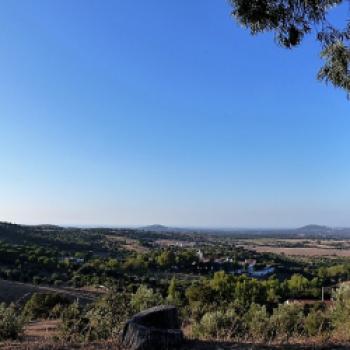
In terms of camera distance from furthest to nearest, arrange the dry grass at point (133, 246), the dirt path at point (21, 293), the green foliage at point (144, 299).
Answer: the dry grass at point (133, 246) → the dirt path at point (21, 293) → the green foliage at point (144, 299)

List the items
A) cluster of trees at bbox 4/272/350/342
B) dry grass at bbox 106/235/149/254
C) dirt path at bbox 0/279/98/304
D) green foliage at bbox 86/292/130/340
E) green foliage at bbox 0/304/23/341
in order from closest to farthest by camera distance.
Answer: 1. cluster of trees at bbox 4/272/350/342
2. green foliage at bbox 0/304/23/341
3. green foliage at bbox 86/292/130/340
4. dirt path at bbox 0/279/98/304
5. dry grass at bbox 106/235/149/254

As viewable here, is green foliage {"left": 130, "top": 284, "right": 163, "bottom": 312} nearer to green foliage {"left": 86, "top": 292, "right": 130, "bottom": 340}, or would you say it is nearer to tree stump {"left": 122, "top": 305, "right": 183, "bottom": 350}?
green foliage {"left": 86, "top": 292, "right": 130, "bottom": 340}

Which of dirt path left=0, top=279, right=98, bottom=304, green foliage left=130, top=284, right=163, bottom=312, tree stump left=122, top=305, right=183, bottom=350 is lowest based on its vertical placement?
dirt path left=0, top=279, right=98, bottom=304

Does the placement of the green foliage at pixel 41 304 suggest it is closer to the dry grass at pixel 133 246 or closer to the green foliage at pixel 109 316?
the green foliage at pixel 109 316

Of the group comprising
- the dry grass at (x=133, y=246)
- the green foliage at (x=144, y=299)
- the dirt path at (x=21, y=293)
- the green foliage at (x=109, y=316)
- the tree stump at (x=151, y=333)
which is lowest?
the dirt path at (x=21, y=293)

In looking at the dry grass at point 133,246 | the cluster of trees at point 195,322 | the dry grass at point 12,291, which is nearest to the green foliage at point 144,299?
the cluster of trees at point 195,322

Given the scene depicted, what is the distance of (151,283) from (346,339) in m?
49.0

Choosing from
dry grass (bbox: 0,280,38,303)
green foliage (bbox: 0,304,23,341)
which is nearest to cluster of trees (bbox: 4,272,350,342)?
green foliage (bbox: 0,304,23,341)

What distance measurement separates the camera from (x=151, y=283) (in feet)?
182

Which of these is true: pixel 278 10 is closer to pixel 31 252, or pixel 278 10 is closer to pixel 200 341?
pixel 200 341

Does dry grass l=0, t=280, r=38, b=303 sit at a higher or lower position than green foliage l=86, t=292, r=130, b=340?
lower

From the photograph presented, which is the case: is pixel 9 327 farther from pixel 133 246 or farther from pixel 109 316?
pixel 133 246

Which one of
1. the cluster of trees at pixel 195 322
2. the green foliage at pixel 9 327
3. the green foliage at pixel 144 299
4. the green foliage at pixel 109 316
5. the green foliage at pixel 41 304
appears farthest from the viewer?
the green foliage at pixel 41 304

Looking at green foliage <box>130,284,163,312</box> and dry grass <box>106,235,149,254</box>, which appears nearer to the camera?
green foliage <box>130,284,163,312</box>
